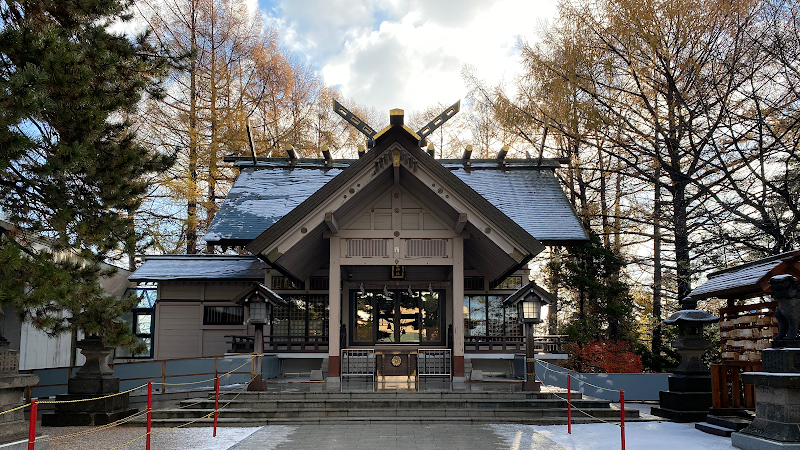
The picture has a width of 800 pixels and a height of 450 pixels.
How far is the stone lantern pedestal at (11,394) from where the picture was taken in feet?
25.2

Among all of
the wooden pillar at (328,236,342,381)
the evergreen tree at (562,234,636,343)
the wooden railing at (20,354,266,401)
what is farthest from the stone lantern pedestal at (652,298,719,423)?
the wooden railing at (20,354,266,401)

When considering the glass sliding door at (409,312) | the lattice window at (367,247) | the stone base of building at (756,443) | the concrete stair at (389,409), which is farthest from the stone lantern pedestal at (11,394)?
the glass sliding door at (409,312)

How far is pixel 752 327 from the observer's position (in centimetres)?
1042

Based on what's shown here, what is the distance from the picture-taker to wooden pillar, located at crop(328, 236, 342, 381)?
14031mm

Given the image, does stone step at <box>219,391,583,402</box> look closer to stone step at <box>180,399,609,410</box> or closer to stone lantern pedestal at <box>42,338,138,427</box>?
stone step at <box>180,399,609,410</box>

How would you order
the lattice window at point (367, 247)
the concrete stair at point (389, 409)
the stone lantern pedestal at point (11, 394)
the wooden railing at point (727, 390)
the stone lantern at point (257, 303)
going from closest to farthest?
the stone lantern pedestal at point (11, 394) → the wooden railing at point (727, 390) → the concrete stair at point (389, 409) → the stone lantern at point (257, 303) → the lattice window at point (367, 247)

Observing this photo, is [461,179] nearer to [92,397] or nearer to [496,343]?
[496,343]

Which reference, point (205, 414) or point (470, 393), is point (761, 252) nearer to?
point (470, 393)

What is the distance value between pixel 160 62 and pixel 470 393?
28.9ft

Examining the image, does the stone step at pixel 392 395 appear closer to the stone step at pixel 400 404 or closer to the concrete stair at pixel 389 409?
the concrete stair at pixel 389 409

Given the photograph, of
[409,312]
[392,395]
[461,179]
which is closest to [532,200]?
[461,179]

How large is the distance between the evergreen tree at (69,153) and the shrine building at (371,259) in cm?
367

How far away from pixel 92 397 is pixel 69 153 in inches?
210

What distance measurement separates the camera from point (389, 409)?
39.2 feet
